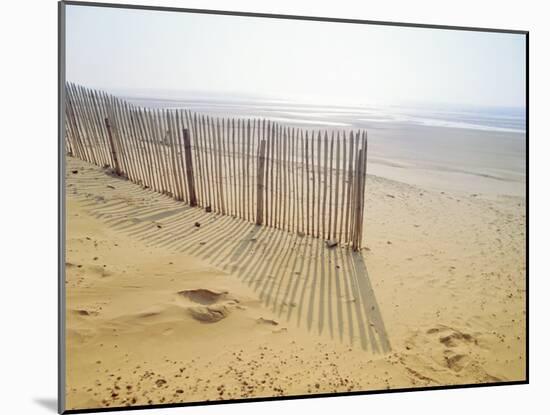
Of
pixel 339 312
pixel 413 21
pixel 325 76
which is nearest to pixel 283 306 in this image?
pixel 339 312

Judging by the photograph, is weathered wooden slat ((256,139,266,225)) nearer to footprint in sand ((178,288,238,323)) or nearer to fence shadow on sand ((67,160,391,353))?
fence shadow on sand ((67,160,391,353))

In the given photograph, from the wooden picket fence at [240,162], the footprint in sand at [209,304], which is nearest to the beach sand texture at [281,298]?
the footprint in sand at [209,304]

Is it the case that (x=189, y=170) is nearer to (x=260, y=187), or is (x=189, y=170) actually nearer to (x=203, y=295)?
(x=260, y=187)

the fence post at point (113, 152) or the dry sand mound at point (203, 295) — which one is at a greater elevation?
the fence post at point (113, 152)

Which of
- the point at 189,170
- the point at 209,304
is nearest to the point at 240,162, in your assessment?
the point at 189,170

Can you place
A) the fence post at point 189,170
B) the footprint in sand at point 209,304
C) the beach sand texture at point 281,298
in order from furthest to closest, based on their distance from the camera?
the fence post at point 189,170 < the footprint in sand at point 209,304 < the beach sand texture at point 281,298

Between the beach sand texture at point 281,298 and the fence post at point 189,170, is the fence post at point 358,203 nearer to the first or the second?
the beach sand texture at point 281,298

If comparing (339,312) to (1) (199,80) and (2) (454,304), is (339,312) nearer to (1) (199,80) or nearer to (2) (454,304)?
(2) (454,304)
